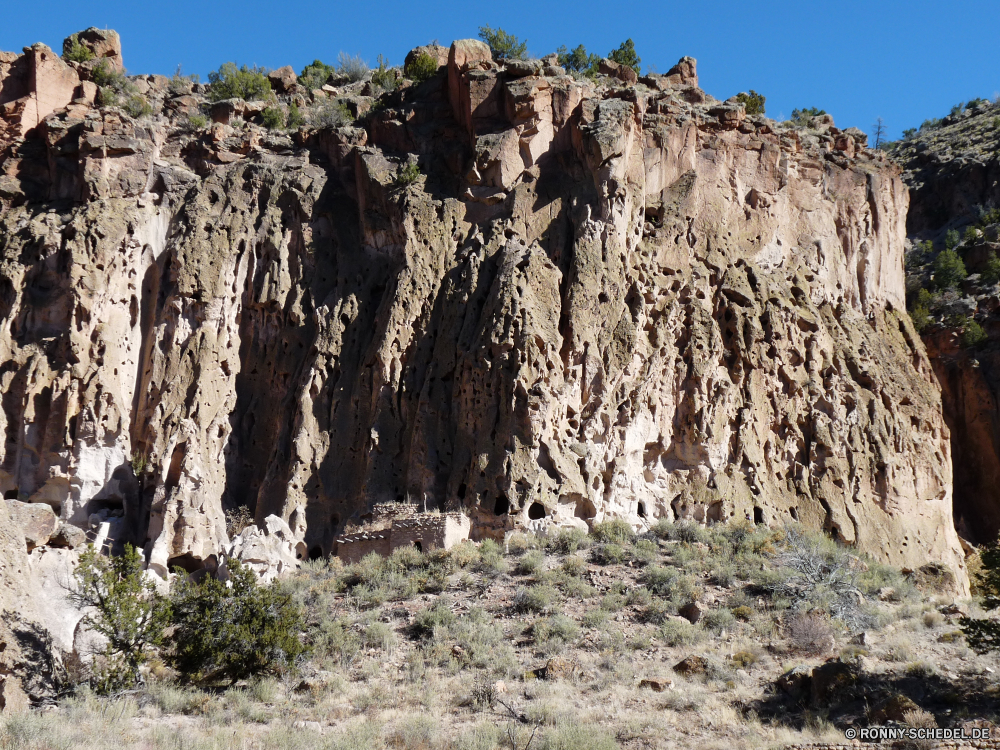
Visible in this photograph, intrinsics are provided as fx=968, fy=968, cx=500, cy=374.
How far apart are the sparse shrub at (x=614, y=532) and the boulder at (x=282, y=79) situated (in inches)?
800

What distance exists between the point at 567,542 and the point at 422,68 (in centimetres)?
1851

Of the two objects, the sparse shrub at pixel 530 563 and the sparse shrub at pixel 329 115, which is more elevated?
the sparse shrub at pixel 329 115

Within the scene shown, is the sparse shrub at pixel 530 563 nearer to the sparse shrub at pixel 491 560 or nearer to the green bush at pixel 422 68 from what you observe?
the sparse shrub at pixel 491 560

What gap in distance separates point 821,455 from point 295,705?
16273 millimetres

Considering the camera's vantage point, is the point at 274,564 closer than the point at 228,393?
Yes

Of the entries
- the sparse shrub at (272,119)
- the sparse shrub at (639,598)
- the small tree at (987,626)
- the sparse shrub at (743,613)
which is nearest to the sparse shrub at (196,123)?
the sparse shrub at (272,119)

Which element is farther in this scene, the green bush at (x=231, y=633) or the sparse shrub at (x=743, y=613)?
Result: the sparse shrub at (x=743, y=613)

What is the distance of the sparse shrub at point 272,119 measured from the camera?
103 ft

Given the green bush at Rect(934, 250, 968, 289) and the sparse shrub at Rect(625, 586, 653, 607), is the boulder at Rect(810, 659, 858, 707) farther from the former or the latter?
the green bush at Rect(934, 250, 968, 289)

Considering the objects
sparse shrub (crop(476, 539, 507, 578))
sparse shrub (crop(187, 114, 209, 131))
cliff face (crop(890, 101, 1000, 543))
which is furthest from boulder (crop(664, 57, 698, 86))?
sparse shrub (crop(476, 539, 507, 578))

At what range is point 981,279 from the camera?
34.0 metres

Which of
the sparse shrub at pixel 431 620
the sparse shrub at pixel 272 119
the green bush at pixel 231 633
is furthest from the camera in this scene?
the sparse shrub at pixel 272 119

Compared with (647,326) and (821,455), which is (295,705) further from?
(821,455)

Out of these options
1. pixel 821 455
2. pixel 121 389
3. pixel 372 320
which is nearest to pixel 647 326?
pixel 821 455
